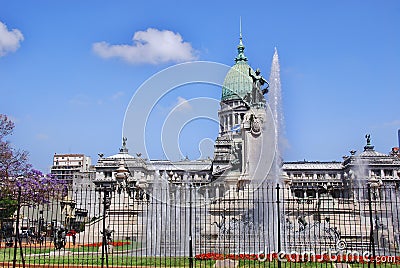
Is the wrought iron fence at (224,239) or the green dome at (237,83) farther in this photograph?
the green dome at (237,83)

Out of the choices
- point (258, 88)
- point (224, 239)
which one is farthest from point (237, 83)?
point (224, 239)

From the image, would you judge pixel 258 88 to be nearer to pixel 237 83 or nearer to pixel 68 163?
pixel 237 83

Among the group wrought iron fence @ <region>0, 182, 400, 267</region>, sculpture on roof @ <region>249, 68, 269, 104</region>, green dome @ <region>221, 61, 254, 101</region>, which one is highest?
green dome @ <region>221, 61, 254, 101</region>

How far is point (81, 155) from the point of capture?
15775 cm

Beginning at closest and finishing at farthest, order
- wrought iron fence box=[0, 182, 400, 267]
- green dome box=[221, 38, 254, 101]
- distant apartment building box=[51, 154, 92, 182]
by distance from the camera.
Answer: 1. wrought iron fence box=[0, 182, 400, 267]
2. green dome box=[221, 38, 254, 101]
3. distant apartment building box=[51, 154, 92, 182]

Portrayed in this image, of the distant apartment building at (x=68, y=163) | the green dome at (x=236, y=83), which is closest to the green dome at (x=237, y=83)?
the green dome at (x=236, y=83)

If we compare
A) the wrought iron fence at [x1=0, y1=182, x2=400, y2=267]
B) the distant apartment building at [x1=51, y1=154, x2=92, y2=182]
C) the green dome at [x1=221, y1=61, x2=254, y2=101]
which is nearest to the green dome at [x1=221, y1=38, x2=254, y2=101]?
the green dome at [x1=221, y1=61, x2=254, y2=101]

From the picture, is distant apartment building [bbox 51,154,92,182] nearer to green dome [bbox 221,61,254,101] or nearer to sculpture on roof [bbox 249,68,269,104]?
green dome [bbox 221,61,254,101]

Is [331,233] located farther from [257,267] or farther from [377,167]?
[377,167]

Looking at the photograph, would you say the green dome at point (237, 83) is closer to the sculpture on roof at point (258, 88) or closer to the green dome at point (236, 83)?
the green dome at point (236, 83)

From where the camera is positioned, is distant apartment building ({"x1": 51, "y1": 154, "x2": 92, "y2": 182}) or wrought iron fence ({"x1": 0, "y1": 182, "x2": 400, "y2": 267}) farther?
distant apartment building ({"x1": 51, "y1": 154, "x2": 92, "y2": 182})

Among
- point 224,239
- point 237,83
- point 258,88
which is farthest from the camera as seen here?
point 237,83

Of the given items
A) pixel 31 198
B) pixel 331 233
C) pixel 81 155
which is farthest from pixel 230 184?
pixel 81 155

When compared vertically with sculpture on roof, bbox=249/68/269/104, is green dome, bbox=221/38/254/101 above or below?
above
